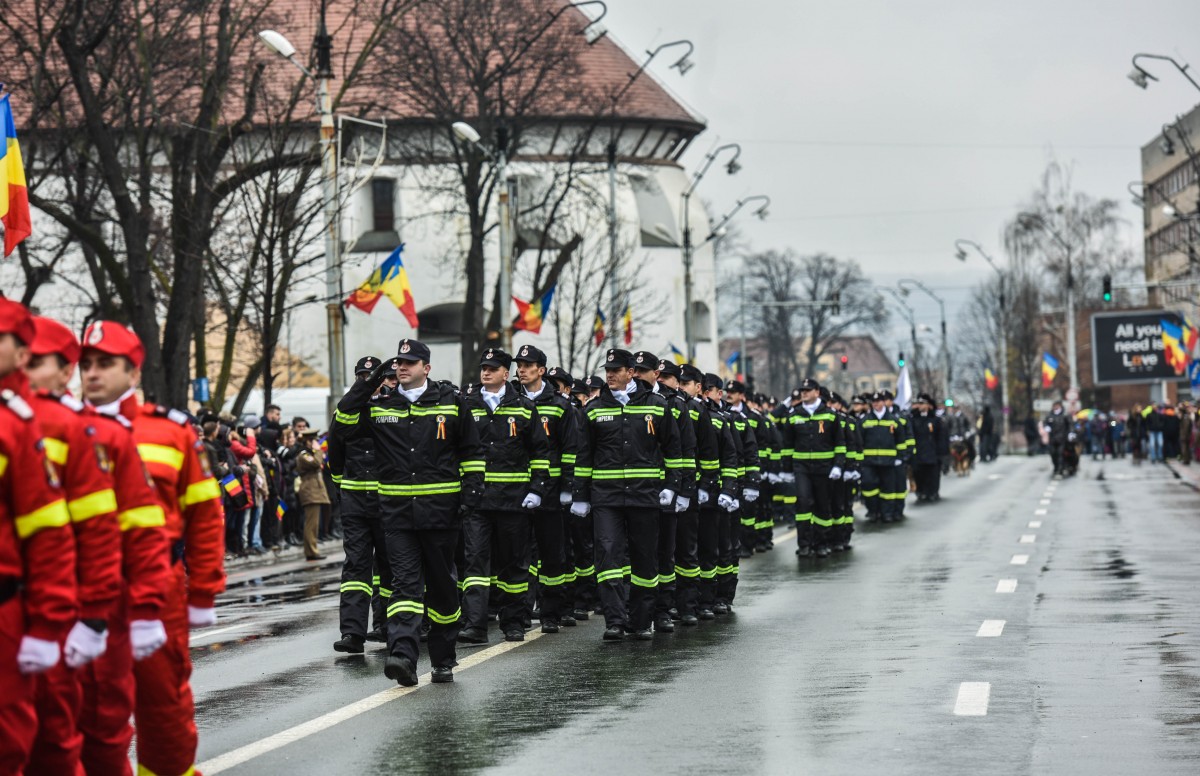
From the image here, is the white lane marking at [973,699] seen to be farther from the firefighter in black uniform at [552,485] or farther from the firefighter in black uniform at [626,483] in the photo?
the firefighter in black uniform at [552,485]

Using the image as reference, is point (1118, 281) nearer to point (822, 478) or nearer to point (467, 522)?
point (822, 478)

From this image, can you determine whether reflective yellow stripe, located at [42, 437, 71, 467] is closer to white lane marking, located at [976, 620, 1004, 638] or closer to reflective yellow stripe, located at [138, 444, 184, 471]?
reflective yellow stripe, located at [138, 444, 184, 471]

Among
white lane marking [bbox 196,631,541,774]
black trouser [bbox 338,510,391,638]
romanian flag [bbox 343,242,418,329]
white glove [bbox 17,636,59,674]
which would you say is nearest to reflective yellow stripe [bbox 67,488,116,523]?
white glove [bbox 17,636,59,674]

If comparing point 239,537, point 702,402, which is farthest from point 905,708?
point 239,537

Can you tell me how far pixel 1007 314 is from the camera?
299 feet

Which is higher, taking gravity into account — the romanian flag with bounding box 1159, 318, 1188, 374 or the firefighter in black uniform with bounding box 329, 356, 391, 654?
the romanian flag with bounding box 1159, 318, 1188, 374

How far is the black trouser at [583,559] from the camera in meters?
15.7

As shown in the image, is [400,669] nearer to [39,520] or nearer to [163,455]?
[163,455]

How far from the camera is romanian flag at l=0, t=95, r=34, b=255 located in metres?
20.8

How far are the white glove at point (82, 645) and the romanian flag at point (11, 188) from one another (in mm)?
15441

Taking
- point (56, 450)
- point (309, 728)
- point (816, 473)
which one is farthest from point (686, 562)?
point (56, 450)

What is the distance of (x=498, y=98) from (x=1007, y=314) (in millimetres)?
54836

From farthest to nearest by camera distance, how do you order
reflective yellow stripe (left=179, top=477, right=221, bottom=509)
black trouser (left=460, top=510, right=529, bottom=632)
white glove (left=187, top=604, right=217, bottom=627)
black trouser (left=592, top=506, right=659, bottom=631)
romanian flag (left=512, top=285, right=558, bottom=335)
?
romanian flag (left=512, top=285, right=558, bottom=335)
black trouser (left=592, top=506, right=659, bottom=631)
black trouser (left=460, top=510, right=529, bottom=632)
reflective yellow stripe (left=179, top=477, right=221, bottom=509)
white glove (left=187, top=604, right=217, bottom=627)

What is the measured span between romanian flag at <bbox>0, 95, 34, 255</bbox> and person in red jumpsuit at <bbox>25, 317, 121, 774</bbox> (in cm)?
1529
